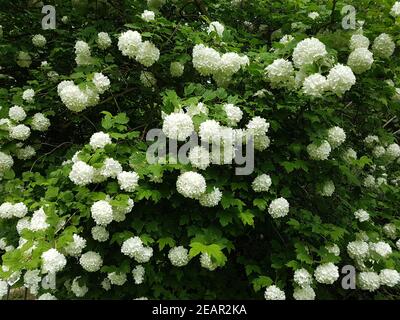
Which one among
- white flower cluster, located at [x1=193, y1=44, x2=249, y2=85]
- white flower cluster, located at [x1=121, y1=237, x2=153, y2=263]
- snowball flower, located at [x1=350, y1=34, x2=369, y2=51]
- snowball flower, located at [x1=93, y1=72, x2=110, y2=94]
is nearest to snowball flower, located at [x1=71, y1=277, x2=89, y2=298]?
white flower cluster, located at [x1=121, y1=237, x2=153, y2=263]

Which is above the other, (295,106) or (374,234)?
(295,106)

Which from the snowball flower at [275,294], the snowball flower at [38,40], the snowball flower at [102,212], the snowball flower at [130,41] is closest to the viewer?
the snowball flower at [102,212]

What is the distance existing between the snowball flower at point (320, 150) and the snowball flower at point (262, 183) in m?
0.38

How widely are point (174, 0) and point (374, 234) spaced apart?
9.00 feet

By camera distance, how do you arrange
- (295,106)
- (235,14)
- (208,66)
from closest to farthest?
(208,66) < (295,106) < (235,14)

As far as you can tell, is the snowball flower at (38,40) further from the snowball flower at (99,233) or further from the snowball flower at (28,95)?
the snowball flower at (99,233)

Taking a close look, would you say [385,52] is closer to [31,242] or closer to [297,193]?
[297,193]

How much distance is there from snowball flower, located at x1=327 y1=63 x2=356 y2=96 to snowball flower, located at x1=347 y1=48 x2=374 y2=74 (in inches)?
11.1

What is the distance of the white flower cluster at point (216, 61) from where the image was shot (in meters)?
2.91

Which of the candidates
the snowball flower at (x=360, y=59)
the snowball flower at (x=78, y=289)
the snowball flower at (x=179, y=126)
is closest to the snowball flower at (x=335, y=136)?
the snowball flower at (x=360, y=59)

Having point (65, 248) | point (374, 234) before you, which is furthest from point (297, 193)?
point (65, 248)

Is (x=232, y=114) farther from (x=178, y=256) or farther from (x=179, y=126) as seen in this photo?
(x=178, y=256)

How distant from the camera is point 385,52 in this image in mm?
3129

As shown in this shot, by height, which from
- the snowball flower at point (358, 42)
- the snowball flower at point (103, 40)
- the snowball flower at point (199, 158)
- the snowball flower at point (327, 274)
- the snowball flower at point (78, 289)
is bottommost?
the snowball flower at point (78, 289)
